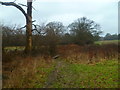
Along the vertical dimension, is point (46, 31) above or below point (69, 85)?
above

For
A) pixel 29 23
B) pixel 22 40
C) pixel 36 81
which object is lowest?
pixel 36 81

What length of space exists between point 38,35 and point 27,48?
10.1 feet

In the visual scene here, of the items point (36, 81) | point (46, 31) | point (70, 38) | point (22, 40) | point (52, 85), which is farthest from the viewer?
point (70, 38)

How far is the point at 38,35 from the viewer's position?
959 inches

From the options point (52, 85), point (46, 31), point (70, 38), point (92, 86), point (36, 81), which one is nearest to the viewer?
point (92, 86)

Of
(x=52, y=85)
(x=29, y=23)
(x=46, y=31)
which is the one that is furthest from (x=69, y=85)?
(x=46, y=31)

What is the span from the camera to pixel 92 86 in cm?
850

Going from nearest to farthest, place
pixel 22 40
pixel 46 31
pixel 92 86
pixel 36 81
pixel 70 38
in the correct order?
pixel 92 86 → pixel 36 81 → pixel 22 40 → pixel 46 31 → pixel 70 38

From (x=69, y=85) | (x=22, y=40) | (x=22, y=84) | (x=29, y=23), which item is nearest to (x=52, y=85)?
(x=69, y=85)

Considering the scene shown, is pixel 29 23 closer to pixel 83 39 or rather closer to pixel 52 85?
pixel 52 85

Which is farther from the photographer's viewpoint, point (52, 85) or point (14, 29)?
point (14, 29)

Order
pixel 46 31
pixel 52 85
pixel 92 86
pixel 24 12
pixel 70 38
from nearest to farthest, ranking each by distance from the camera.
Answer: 1. pixel 92 86
2. pixel 52 85
3. pixel 24 12
4. pixel 46 31
5. pixel 70 38

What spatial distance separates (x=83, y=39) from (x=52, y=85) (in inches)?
1264

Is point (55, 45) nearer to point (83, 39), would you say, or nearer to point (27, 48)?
point (27, 48)
